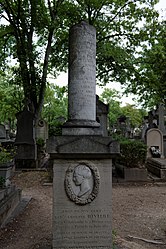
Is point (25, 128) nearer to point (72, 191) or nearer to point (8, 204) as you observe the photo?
point (8, 204)

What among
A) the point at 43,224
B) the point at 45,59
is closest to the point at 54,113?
the point at 45,59

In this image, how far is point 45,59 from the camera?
14031mm

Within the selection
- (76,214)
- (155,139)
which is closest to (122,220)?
(76,214)

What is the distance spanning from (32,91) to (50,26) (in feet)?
11.1

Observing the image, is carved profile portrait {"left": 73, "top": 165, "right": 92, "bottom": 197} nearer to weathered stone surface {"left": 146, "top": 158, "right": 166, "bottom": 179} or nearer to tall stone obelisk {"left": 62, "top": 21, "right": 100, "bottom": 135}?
tall stone obelisk {"left": 62, "top": 21, "right": 100, "bottom": 135}

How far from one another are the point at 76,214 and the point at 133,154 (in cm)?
665

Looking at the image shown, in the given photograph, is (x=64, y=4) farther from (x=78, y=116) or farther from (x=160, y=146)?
(x=78, y=116)

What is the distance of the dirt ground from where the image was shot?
14.7ft

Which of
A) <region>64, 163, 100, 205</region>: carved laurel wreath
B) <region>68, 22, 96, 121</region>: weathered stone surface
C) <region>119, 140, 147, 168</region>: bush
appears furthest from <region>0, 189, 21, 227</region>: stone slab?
<region>119, 140, 147, 168</region>: bush

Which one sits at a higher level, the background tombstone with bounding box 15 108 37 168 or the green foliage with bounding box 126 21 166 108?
the green foliage with bounding box 126 21 166 108

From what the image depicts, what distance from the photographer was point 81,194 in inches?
151

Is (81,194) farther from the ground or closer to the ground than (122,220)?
farther from the ground

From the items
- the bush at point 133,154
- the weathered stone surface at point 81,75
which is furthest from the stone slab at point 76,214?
the bush at point 133,154

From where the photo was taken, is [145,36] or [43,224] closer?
[43,224]
